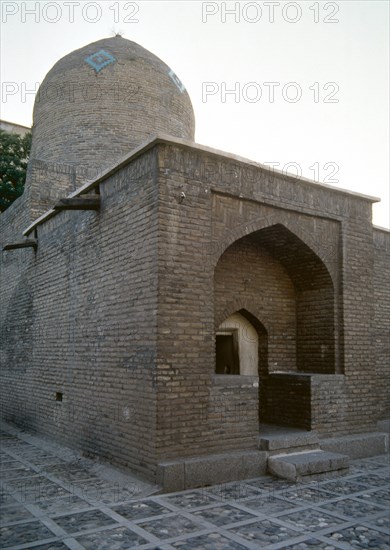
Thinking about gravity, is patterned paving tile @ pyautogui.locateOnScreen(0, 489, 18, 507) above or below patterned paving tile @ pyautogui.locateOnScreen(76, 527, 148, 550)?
below

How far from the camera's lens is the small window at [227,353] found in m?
8.80

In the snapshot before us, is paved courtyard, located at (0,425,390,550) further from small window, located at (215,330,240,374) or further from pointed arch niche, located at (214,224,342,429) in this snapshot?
small window, located at (215,330,240,374)

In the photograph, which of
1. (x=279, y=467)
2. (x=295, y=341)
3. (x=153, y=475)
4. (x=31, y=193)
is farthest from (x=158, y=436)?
(x=31, y=193)

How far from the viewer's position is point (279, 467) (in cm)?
682

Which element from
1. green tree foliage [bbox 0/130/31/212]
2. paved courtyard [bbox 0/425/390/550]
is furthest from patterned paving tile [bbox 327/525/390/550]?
green tree foliage [bbox 0/130/31/212]

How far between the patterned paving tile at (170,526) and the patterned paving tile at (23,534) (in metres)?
0.92

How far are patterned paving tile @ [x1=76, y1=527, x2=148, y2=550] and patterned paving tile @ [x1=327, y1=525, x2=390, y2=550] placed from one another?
180 centimetres

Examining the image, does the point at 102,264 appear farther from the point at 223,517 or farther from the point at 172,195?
the point at 223,517

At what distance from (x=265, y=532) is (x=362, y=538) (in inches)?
34.9

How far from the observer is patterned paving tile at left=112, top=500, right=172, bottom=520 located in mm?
5250

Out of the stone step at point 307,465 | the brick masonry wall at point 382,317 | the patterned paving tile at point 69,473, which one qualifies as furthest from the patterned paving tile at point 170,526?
the brick masonry wall at point 382,317

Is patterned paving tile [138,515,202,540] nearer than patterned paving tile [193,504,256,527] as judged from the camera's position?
Yes

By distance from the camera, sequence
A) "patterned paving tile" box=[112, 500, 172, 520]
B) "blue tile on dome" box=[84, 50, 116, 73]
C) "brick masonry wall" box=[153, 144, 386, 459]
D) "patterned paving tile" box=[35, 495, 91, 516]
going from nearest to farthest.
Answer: "patterned paving tile" box=[112, 500, 172, 520] → "patterned paving tile" box=[35, 495, 91, 516] → "brick masonry wall" box=[153, 144, 386, 459] → "blue tile on dome" box=[84, 50, 116, 73]

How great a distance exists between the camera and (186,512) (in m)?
5.36
